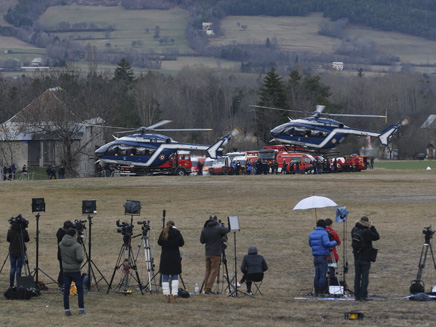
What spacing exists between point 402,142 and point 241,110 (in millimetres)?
38012

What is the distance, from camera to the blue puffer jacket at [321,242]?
18.5m

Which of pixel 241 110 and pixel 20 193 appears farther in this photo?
pixel 241 110

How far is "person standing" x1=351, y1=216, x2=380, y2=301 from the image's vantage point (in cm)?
1743

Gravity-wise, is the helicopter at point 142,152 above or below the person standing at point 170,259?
above

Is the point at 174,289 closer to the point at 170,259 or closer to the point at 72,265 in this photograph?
the point at 170,259

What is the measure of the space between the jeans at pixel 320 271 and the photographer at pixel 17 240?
6380mm

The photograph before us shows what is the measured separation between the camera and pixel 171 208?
38.8m

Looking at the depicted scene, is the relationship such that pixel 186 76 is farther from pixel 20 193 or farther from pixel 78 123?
pixel 20 193

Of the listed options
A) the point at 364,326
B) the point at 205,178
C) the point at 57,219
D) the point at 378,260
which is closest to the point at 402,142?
the point at 205,178

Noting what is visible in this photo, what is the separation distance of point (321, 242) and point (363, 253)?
1.24 metres

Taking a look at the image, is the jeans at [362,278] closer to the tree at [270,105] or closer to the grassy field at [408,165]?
the grassy field at [408,165]

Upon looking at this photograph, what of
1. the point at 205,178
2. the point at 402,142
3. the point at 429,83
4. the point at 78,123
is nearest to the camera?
the point at 205,178

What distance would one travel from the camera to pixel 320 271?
61.4 ft

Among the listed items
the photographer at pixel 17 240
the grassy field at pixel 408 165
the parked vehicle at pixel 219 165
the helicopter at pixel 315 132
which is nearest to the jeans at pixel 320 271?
the photographer at pixel 17 240
